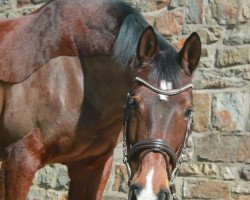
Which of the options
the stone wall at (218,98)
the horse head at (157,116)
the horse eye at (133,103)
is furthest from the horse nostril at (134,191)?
the stone wall at (218,98)

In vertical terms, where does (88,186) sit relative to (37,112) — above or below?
below

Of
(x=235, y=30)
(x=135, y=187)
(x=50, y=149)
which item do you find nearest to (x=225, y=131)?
(x=235, y=30)

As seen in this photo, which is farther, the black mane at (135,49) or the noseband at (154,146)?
the black mane at (135,49)

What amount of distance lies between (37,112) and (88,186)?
58 cm

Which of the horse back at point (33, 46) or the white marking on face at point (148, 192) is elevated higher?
the horse back at point (33, 46)

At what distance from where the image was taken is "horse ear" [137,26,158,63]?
261cm

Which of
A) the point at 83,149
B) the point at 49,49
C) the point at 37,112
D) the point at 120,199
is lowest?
the point at 120,199

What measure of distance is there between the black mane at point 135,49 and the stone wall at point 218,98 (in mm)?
1454

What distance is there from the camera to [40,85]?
118 inches

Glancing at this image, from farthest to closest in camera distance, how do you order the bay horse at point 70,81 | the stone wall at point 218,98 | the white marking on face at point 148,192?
the stone wall at point 218,98 → the bay horse at point 70,81 → the white marking on face at point 148,192

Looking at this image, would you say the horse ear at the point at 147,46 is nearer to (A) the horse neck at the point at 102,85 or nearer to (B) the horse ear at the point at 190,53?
(B) the horse ear at the point at 190,53

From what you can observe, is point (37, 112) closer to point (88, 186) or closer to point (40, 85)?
point (40, 85)

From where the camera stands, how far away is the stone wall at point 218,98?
4.24 m

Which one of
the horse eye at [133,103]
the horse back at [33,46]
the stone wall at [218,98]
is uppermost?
the horse back at [33,46]
